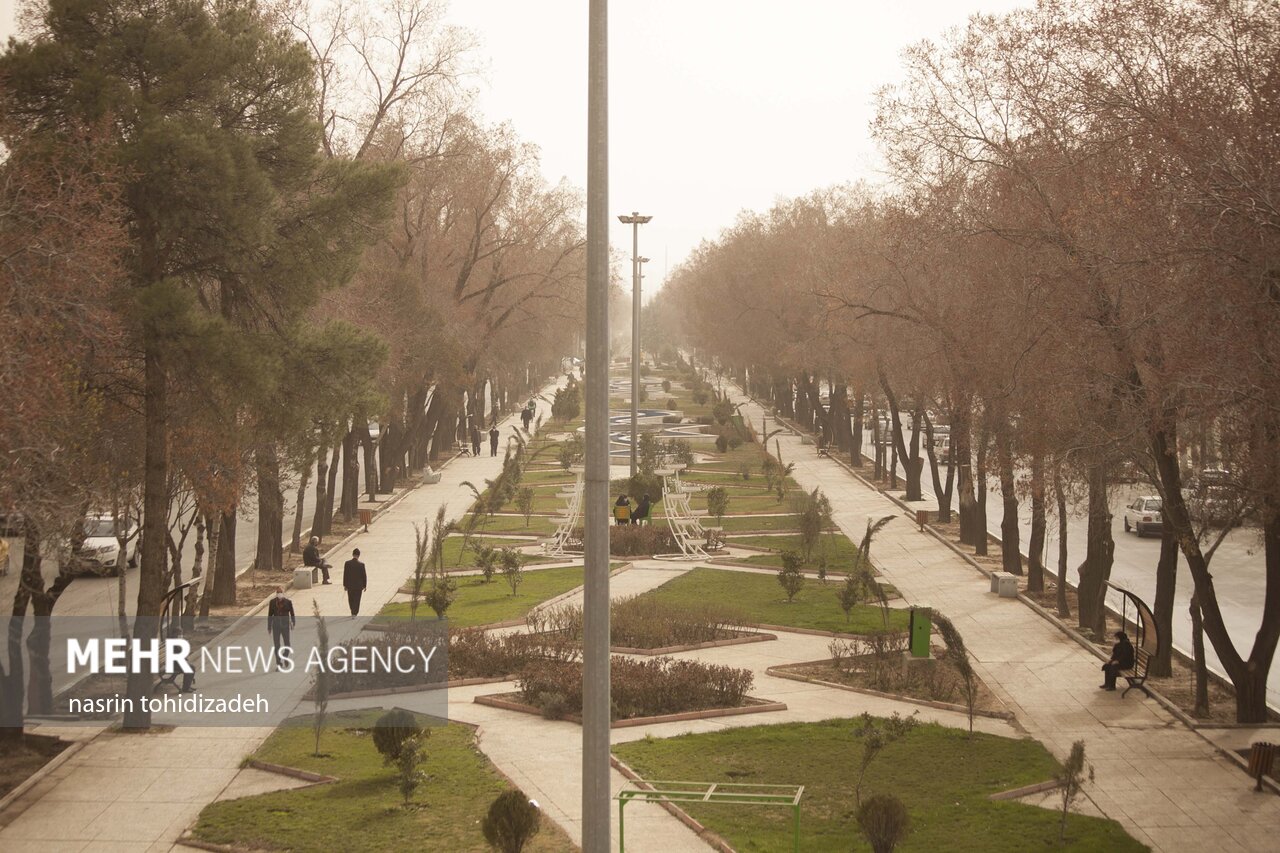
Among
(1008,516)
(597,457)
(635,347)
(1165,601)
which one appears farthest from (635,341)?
(597,457)

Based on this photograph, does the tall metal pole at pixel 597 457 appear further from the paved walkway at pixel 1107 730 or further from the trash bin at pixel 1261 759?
the trash bin at pixel 1261 759

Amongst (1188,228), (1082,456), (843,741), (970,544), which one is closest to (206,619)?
(843,741)

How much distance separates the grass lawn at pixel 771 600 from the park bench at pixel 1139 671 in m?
3.97

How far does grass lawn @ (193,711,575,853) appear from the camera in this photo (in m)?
11.4

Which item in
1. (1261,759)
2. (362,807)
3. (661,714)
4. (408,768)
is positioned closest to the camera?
(362,807)

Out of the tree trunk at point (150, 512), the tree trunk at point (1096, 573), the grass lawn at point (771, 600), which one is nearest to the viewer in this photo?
the tree trunk at point (150, 512)

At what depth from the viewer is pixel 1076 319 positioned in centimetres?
1652

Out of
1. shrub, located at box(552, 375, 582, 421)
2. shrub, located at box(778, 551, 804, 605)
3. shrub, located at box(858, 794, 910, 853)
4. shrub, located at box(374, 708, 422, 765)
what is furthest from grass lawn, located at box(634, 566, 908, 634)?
shrub, located at box(552, 375, 582, 421)

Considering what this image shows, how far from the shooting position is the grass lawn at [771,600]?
22125mm

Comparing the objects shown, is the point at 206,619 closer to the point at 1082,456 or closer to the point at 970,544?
the point at 1082,456

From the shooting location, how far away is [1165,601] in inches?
720

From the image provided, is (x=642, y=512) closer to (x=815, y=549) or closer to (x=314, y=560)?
(x=815, y=549)

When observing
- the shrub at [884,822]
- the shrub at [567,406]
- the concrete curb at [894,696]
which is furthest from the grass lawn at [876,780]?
the shrub at [567,406]

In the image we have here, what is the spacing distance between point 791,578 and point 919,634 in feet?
19.5
